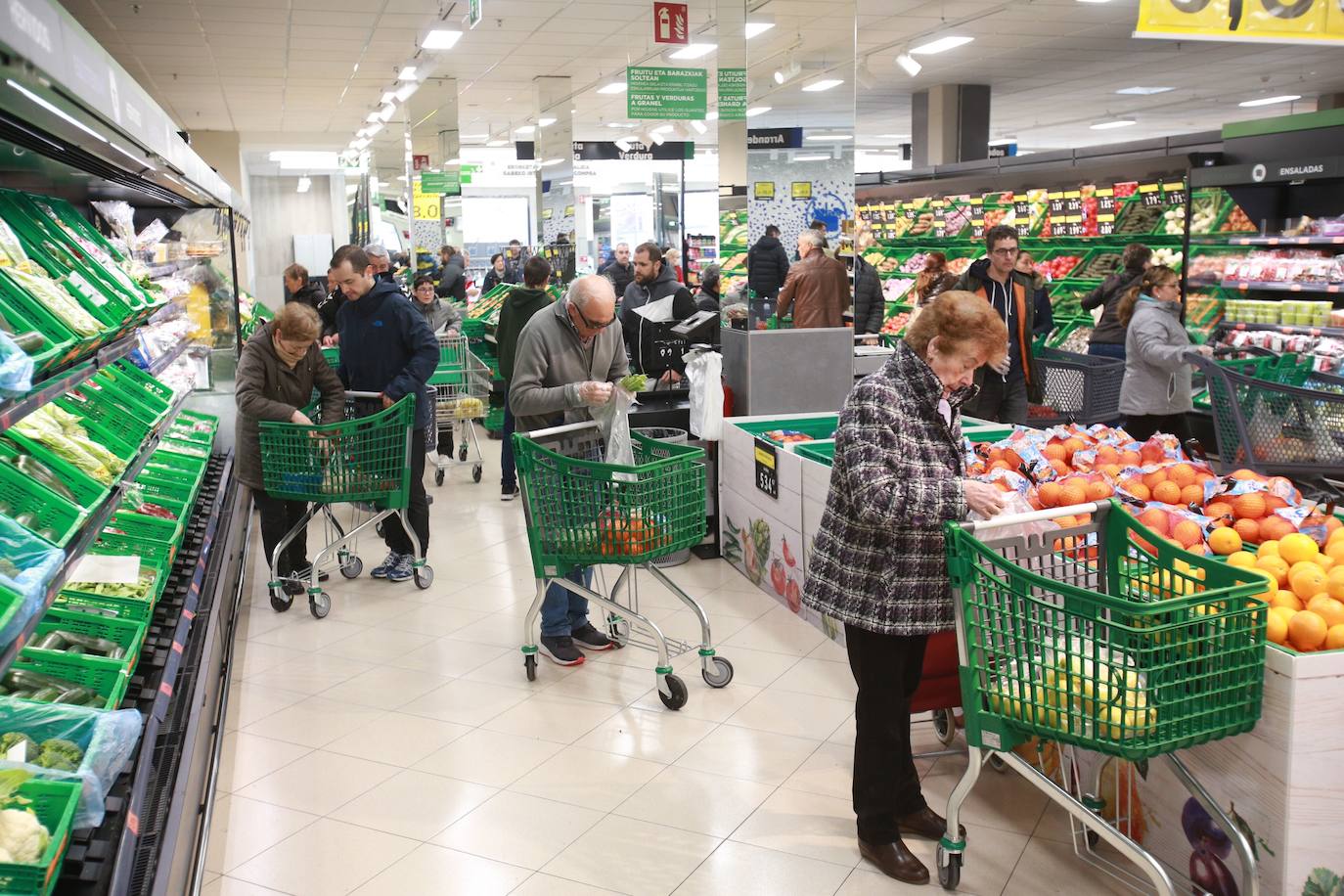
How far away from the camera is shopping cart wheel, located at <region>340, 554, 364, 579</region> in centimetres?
623

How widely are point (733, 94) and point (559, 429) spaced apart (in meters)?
3.27

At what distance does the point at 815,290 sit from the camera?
6.39 m

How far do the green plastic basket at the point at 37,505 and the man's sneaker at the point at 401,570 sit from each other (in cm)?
363

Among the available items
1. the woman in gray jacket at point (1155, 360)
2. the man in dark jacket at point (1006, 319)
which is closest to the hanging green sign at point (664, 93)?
the woman in gray jacket at point (1155, 360)

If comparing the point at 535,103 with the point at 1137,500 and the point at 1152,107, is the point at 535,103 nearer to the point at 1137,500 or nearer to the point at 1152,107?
the point at 1152,107

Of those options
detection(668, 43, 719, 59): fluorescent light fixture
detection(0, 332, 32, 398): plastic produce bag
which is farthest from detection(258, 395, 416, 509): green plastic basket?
detection(668, 43, 719, 59): fluorescent light fixture

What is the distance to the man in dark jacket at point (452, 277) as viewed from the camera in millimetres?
13531

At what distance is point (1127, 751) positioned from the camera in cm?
244

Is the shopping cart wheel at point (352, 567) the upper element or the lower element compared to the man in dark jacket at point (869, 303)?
lower

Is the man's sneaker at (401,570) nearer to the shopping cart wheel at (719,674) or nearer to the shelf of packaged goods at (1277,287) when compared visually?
the shopping cart wheel at (719,674)

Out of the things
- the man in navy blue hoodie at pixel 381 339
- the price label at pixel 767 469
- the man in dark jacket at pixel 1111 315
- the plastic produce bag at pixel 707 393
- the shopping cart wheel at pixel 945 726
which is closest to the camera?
the shopping cart wheel at pixel 945 726

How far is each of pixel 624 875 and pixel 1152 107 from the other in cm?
1950

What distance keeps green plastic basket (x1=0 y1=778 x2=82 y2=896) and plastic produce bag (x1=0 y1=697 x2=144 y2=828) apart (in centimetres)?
5

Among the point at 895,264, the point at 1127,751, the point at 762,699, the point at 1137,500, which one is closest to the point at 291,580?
the point at 762,699
